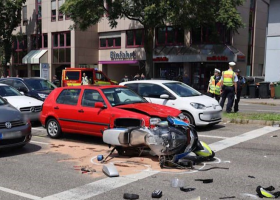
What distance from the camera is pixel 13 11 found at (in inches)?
1534

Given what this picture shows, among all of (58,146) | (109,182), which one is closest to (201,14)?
(58,146)

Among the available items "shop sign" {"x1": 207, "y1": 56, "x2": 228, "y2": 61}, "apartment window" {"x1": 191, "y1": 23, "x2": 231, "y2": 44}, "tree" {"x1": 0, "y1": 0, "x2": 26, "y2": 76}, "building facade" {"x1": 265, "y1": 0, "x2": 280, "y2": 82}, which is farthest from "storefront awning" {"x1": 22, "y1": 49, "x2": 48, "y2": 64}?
"building facade" {"x1": 265, "y1": 0, "x2": 280, "y2": 82}

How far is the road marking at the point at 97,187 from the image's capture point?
4.99m

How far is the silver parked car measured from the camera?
23.7ft

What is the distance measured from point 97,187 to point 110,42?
31.4 m

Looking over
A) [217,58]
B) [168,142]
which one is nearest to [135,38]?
[217,58]

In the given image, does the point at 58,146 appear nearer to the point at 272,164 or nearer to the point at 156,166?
the point at 156,166

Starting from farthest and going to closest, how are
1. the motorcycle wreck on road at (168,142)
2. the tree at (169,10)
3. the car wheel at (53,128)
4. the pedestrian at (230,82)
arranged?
the tree at (169,10) < the pedestrian at (230,82) < the car wheel at (53,128) < the motorcycle wreck on road at (168,142)

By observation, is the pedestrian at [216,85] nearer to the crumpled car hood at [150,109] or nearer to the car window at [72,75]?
the crumpled car hood at [150,109]

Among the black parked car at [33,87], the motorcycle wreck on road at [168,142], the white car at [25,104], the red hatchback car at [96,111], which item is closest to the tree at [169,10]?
the black parked car at [33,87]

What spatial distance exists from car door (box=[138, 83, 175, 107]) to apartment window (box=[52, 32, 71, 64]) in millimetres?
26178

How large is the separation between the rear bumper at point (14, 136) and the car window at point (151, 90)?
4.69 m

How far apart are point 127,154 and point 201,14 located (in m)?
18.2

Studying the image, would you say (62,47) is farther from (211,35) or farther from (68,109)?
(68,109)
